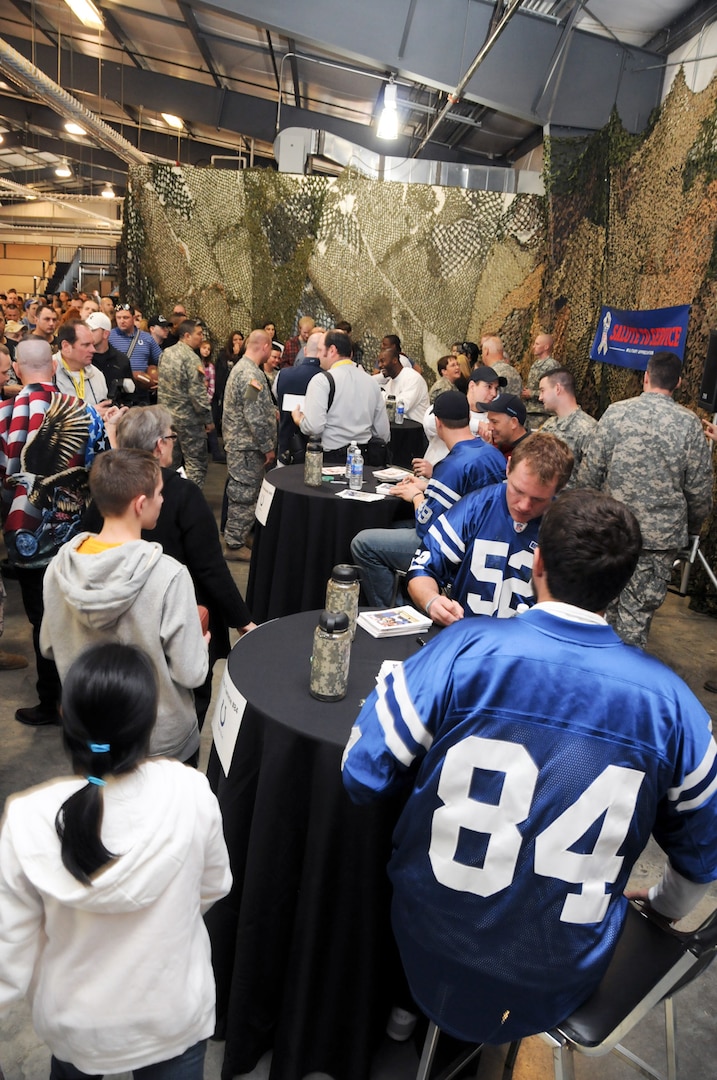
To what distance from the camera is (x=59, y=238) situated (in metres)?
26.0

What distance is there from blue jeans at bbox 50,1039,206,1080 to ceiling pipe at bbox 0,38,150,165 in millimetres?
7709

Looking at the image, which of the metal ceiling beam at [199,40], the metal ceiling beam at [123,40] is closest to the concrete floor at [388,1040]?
the metal ceiling beam at [199,40]

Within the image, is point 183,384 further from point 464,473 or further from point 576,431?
point 464,473

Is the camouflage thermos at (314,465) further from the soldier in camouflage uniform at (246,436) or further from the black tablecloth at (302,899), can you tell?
the black tablecloth at (302,899)

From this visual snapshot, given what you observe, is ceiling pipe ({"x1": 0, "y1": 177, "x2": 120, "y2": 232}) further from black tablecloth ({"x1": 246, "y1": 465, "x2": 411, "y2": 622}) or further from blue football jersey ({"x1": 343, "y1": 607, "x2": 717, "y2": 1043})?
blue football jersey ({"x1": 343, "y1": 607, "x2": 717, "y2": 1043})

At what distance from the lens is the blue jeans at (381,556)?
384 cm

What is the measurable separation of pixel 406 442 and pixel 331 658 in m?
4.99

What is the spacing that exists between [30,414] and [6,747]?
1.32 metres

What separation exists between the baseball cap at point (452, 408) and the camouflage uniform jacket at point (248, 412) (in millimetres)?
2256

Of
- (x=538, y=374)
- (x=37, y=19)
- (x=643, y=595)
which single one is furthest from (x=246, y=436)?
(x=37, y=19)

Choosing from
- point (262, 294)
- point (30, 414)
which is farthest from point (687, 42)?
point (30, 414)

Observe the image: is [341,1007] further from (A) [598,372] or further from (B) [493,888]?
(A) [598,372]

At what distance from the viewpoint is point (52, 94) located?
26.6ft

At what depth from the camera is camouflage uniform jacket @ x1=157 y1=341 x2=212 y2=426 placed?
5.77 m
